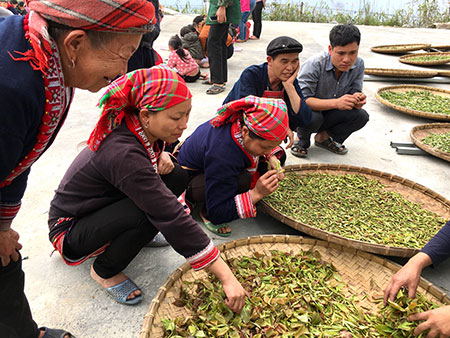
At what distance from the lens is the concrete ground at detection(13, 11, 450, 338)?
5.59 ft

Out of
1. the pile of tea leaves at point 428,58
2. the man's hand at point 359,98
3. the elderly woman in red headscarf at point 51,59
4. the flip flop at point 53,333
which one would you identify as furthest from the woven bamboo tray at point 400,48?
the flip flop at point 53,333

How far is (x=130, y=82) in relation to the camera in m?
1.41

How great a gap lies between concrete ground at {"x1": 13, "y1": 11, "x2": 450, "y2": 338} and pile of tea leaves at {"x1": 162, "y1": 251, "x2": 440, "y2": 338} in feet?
1.09

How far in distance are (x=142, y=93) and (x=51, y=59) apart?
526mm

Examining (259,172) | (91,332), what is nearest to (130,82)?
(91,332)

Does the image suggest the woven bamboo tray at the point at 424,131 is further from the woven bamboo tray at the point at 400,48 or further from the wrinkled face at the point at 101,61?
the woven bamboo tray at the point at 400,48

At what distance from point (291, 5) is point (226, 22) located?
31.7 feet

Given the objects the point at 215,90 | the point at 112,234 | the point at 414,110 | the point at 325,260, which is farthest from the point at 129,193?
the point at 215,90

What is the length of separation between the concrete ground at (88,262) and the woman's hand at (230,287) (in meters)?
0.52

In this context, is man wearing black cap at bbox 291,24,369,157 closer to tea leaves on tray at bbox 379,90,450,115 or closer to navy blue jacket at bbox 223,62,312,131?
navy blue jacket at bbox 223,62,312,131

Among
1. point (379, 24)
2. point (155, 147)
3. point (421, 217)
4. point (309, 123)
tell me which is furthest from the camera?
point (379, 24)

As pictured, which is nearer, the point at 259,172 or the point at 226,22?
the point at 259,172

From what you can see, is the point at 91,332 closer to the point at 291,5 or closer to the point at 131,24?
the point at 131,24

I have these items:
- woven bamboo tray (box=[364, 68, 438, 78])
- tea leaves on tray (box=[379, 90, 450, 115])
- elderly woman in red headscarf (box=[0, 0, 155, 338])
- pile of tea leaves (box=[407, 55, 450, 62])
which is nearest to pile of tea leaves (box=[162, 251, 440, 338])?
elderly woman in red headscarf (box=[0, 0, 155, 338])
